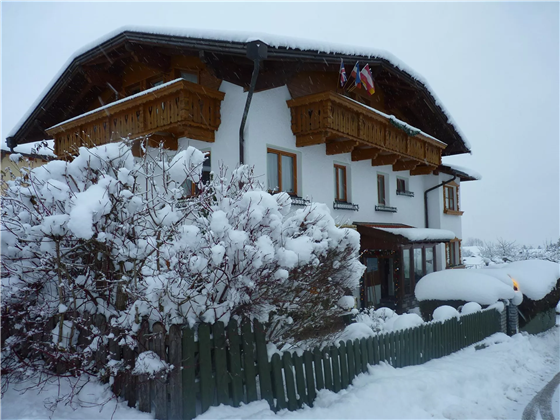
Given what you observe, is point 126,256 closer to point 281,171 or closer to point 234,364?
point 234,364

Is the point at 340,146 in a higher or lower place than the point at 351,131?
lower

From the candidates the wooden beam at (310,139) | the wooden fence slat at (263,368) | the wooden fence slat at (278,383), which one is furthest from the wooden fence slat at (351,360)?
the wooden beam at (310,139)

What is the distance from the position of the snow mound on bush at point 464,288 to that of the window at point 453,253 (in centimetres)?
1067

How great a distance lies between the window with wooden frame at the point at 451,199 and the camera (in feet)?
66.3

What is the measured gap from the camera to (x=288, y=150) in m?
11.0

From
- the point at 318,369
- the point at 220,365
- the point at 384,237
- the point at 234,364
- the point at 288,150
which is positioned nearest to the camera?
the point at 220,365

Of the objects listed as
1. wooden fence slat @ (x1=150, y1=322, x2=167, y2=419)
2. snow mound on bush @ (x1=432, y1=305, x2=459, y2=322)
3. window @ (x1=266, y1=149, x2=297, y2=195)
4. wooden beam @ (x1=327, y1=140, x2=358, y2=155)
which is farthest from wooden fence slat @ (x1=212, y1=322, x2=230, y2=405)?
wooden beam @ (x1=327, y1=140, x2=358, y2=155)

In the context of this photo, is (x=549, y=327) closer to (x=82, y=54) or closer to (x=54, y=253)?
(x=54, y=253)

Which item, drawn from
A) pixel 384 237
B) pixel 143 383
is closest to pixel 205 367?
pixel 143 383

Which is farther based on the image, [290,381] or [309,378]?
[309,378]

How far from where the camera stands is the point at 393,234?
42.8 ft

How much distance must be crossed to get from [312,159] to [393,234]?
370cm

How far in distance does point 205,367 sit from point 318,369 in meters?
1.61

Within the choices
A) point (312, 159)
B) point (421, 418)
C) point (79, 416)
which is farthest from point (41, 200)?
point (312, 159)
